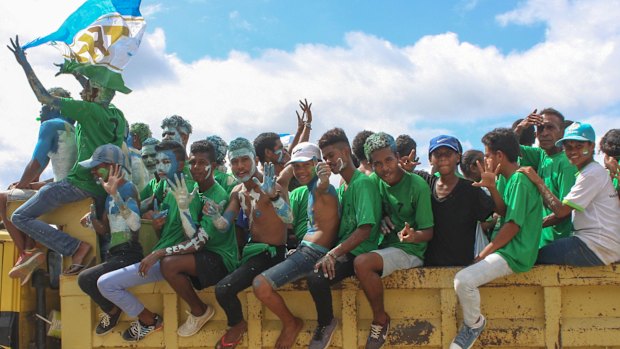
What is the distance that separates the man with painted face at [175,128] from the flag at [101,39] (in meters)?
0.95

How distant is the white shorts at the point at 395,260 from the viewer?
329 centimetres

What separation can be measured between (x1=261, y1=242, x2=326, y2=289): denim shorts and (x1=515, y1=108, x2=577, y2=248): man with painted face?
65.5 inches

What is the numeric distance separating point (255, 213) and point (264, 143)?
1.20 m

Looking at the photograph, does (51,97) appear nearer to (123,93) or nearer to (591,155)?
(123,93)

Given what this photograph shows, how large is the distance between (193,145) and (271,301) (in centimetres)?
154

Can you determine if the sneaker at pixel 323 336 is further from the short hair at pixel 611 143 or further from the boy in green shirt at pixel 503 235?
the short hair at pixel 611 143

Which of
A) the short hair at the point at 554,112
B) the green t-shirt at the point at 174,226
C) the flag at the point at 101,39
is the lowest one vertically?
the green t-shirt at the point at 174,226

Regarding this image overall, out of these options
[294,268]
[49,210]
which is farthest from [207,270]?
[49,210]

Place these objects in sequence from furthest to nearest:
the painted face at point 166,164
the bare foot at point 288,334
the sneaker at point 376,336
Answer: the painted face at point 166,164 < the bare foot at point 288,334 < the sneaker at point 376,336

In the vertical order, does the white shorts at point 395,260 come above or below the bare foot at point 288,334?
above

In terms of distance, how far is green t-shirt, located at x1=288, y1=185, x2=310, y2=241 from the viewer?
4.10m

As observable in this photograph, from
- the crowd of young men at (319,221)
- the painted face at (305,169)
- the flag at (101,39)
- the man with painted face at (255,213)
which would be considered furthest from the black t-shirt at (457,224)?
the flag at (101,39)

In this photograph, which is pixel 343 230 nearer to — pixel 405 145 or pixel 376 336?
pixel 376 336

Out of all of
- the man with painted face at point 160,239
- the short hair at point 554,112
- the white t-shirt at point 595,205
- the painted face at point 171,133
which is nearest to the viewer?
the white t-shirt at point 595,205
